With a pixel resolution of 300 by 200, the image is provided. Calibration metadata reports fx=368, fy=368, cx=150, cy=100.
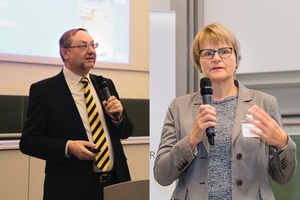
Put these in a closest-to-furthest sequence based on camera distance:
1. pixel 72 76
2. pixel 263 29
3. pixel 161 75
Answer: pixel 263 29
pixel 161 75
pixel 72 76

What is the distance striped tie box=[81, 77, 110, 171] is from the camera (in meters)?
2.23

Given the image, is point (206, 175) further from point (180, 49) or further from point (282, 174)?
point (180, 49)

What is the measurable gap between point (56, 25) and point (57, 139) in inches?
54.8

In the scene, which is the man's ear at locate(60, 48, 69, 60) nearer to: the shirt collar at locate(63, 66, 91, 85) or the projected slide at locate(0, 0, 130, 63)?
the shirt collar at locate(63, 66, 91, 85)

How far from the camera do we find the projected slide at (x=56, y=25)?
296 cm

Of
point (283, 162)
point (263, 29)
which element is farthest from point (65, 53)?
point (283, 162)

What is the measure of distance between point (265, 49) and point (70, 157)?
1.25 metres

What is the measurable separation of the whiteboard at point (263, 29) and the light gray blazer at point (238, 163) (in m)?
0.47

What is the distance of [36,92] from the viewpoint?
7.28ft

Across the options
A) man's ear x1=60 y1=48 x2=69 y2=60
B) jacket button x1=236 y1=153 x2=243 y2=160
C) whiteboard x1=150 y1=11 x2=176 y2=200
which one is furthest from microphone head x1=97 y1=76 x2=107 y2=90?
jacket button x1=236 y1=153 x2=243 y2=160

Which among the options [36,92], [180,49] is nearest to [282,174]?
[180,49]

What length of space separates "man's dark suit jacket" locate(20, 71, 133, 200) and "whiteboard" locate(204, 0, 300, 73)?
989mm

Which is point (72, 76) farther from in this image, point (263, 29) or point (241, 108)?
point (241, 108)

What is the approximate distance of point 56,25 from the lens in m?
3.20
